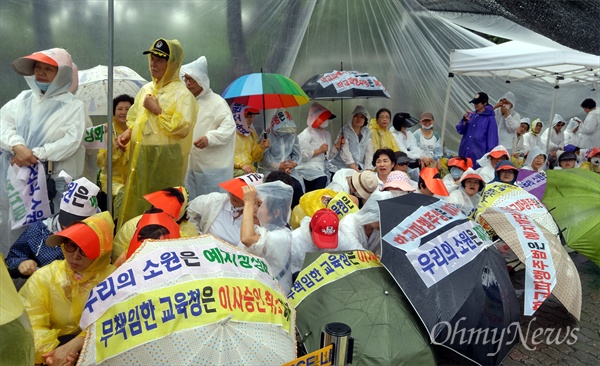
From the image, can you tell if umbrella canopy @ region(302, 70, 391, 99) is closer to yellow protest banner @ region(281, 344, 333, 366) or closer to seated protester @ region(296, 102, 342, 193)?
seated protester @ region(296, 102, 342, 193)

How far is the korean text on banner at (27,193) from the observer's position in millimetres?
3521

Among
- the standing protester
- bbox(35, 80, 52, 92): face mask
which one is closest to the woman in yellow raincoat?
the standing protester

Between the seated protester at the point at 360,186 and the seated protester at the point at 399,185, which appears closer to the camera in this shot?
the seated protester at the point at 399,185

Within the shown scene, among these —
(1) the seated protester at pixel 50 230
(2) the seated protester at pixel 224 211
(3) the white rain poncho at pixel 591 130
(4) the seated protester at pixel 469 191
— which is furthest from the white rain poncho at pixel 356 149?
(3) the white rain poncho at pixel 591 130

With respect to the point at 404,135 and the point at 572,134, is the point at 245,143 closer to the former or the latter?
the point at 404,135

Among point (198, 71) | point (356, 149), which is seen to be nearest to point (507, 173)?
point (356, 149)

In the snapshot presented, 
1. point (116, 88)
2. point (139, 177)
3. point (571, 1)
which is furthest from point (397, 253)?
point (116, 88)

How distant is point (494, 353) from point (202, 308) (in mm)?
1879

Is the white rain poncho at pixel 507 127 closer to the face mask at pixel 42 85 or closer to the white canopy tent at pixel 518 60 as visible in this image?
the white canopy tent at pixel 518 60

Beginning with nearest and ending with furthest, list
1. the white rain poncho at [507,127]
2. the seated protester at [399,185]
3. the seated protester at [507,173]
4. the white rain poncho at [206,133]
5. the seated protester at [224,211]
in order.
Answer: the seated protester at [224,211], the seated protester at [399,185], the white rain poncho at [206,133], the seated protester at [507,173], the white rain poncho at [507,127]

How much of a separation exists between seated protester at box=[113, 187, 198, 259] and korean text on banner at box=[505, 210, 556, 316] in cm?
212

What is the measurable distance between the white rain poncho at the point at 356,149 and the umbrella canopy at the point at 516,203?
7.07 ft

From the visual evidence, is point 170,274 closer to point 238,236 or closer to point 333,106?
point 238,236

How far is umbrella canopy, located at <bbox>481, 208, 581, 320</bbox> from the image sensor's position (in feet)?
10.6
